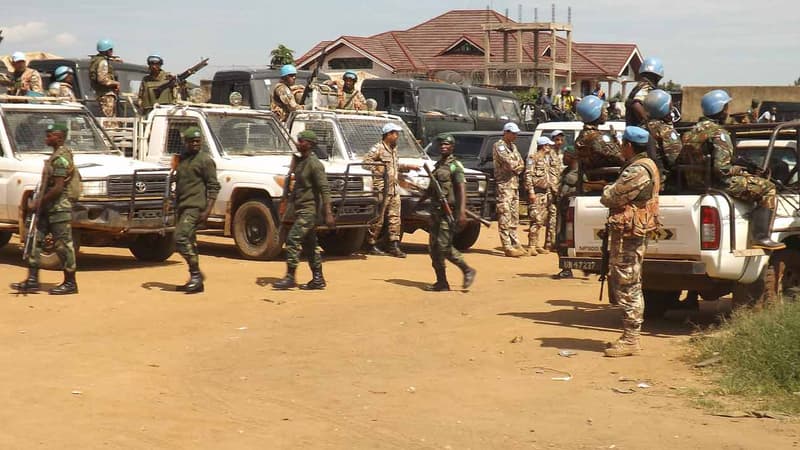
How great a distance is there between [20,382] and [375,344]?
9.88 ft

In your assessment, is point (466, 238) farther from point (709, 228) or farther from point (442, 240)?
point (709, 228)

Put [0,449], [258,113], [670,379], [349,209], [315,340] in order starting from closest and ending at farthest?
[0,449], [670,379], [315,340], [349,209], [258,113]

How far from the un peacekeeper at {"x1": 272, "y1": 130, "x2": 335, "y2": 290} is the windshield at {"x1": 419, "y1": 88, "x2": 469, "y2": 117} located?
11.1 meters

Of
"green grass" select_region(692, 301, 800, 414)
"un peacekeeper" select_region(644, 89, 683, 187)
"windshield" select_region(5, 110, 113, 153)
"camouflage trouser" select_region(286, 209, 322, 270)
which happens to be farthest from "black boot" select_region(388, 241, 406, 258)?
"green grass" select_region(692, 301, 800, 414)

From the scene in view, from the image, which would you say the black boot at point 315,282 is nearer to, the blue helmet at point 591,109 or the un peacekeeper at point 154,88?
the blue helmet at point 591,109

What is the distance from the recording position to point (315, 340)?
10188mm

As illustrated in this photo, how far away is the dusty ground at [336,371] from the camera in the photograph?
6.99 meters

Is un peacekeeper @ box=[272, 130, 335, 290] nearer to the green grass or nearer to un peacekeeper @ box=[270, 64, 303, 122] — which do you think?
un peacekeeper @ box=[270, 64, 303, 122]

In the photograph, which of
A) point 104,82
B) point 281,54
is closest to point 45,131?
point 104,82

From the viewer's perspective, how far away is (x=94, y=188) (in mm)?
13477

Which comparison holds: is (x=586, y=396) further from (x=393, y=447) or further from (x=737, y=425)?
(x=393, y=447)

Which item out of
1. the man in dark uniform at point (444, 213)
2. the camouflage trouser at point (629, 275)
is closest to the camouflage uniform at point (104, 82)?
the man in dark uniform at point (444, 213)

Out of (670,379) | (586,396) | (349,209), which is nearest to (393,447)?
(586,396)

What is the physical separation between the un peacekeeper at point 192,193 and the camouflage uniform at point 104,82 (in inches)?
229
